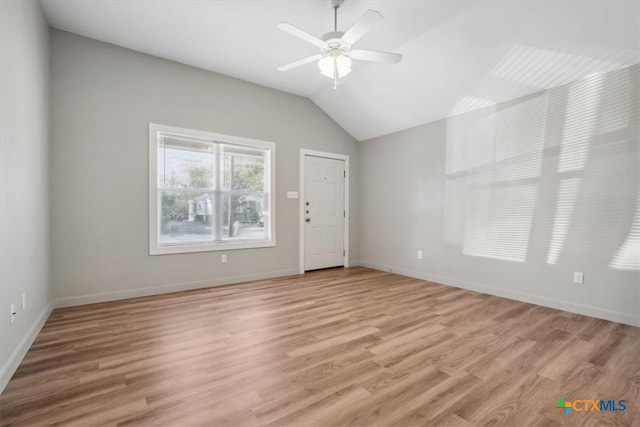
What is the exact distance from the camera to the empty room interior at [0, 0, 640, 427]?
1.80m

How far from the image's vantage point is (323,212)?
17.7 ft

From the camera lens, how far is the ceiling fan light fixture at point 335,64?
9.26 feet

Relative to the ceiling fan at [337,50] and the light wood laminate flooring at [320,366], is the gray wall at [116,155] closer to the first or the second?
the light wood laminate flooring at [320,366]

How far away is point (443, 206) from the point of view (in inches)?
175

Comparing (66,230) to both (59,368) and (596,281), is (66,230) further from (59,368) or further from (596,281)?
(596,281)

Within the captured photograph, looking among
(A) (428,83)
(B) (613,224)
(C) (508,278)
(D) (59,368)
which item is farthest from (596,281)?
(D) (59,368)

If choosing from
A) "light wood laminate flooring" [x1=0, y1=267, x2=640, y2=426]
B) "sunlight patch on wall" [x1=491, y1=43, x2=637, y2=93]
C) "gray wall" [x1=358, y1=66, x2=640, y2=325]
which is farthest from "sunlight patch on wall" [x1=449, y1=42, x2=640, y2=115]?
"light wood laminate flooring" [x1=0, y1=267, x2=640, y2=426]

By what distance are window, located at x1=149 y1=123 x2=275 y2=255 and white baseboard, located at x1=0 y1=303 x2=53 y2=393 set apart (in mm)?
1221

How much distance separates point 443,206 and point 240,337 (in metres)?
3.50

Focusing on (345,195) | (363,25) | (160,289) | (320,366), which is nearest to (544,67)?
(363,25)

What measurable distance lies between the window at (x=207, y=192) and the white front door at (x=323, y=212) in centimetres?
75

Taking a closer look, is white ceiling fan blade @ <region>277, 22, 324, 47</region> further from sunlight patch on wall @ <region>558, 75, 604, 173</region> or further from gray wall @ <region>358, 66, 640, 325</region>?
sunlight patch on wall @ <region>558, 75, 604, 173</region>

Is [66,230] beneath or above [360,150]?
beneath

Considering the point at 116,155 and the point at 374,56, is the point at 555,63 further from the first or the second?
the point at 116,155
